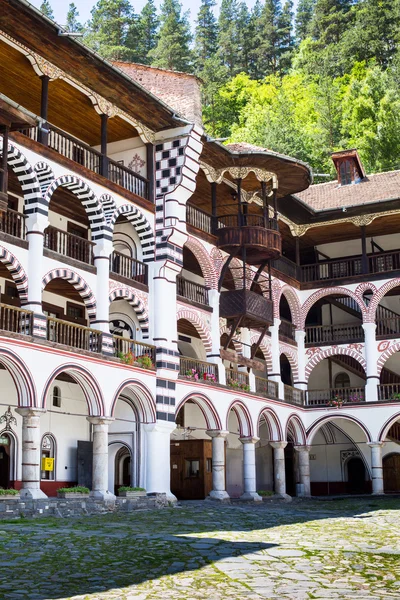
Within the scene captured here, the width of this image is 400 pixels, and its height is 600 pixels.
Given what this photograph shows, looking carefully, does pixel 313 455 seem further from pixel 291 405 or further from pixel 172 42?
pixel 172 42

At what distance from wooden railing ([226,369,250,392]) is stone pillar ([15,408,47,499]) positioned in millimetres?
9004

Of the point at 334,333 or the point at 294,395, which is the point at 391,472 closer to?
the point at 294,395

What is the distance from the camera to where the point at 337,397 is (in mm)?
31359

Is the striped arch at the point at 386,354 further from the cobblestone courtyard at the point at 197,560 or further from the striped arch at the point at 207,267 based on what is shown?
the cobblestone courtyard at the point at 197,560

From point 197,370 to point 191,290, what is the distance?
2.43 m

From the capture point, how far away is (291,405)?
3058cm

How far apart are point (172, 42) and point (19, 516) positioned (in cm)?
4752

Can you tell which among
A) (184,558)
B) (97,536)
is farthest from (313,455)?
(184,558)

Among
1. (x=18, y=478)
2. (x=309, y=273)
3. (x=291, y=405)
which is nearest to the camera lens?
(x=18, y=478)

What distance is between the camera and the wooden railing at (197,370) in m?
24.4

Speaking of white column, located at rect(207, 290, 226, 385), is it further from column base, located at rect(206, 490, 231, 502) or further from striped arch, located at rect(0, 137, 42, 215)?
striped arch, located at rect(0, 137, 42, 215)

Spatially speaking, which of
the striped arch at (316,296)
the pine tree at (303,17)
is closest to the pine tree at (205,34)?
the pine tree at (303,17)

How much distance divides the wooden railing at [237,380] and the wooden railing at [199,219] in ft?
14.2

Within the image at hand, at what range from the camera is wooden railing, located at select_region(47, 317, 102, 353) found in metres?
19.8
